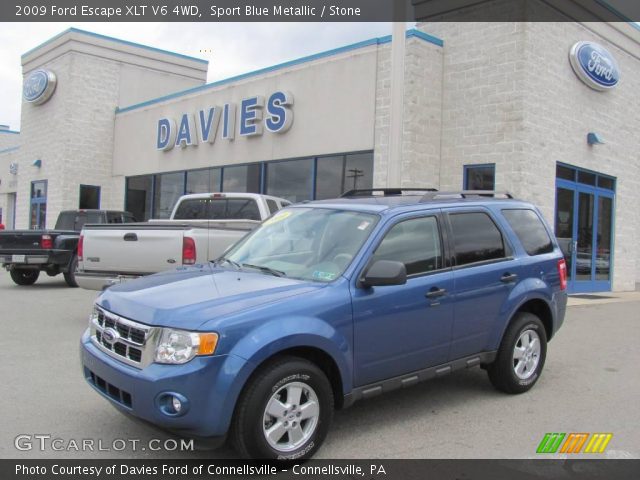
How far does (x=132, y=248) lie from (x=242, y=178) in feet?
30.9

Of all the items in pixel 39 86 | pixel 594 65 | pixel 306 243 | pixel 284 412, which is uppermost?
pixel 39 86

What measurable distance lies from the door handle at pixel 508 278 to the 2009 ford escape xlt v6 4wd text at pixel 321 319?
0.05 feet

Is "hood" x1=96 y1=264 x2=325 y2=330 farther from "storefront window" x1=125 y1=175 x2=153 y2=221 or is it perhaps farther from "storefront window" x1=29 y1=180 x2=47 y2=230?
"storefront window" x1=29 y1=180 x2=47 y2=230

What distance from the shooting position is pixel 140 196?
22.0 meters

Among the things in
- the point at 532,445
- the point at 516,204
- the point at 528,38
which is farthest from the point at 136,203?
the point at 532,445

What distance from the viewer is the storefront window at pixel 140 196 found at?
70.3 feet

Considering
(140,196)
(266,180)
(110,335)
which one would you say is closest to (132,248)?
(110,335)

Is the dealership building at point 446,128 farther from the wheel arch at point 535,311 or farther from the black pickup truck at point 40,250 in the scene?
the black pickup truck at point 40,250

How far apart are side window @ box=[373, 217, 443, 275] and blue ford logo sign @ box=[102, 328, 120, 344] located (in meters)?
1.93

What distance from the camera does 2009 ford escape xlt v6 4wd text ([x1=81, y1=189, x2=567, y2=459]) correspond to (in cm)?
351

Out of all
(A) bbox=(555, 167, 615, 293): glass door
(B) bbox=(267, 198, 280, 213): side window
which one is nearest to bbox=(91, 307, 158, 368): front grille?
(B) bbox=(267, 198, 280, 213): side window

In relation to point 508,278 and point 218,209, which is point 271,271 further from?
point 218,209

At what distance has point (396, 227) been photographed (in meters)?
4.68

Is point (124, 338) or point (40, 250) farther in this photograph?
point (40, 250)
